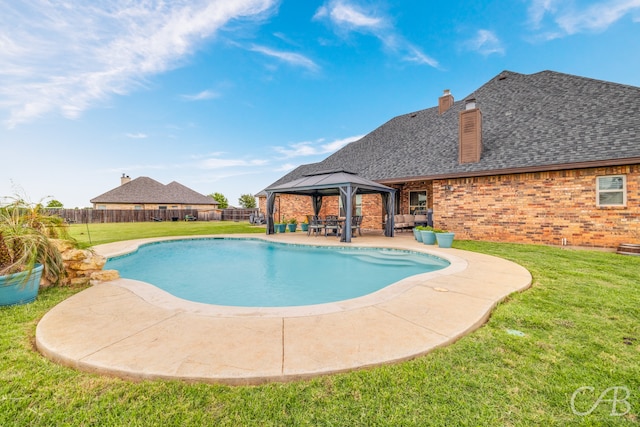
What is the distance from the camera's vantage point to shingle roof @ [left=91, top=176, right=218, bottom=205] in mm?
32844

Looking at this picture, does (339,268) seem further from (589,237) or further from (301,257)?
(589,237)

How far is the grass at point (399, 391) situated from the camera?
166 cm

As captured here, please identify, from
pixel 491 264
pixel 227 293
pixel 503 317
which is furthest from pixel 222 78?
pixel 503 317

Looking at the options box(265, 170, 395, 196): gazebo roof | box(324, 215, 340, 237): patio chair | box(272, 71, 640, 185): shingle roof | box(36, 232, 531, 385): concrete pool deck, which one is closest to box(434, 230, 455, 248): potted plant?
box(272, 71, 640, 185): shingle roof

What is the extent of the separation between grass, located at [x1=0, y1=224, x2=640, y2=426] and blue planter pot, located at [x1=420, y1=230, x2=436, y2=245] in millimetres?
6687

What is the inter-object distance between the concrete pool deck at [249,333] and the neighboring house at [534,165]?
6.85 m

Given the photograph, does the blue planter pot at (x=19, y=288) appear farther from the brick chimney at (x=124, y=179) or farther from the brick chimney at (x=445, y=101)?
the brick chimney at (x=124, y=179)

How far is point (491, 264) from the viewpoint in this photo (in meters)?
6.05

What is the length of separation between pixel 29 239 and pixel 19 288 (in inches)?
32.7

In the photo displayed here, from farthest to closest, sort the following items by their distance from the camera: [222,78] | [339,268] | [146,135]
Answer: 1. [146,135]
2. [222,78]
3. [339,268]

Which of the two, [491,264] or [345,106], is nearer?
[491,264]

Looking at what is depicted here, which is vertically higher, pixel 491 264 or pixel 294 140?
pixel 294 140

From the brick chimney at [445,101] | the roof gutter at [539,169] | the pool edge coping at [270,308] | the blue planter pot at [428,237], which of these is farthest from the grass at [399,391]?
the brick chimney at [445,101]

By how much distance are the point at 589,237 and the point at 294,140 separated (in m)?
20.8
